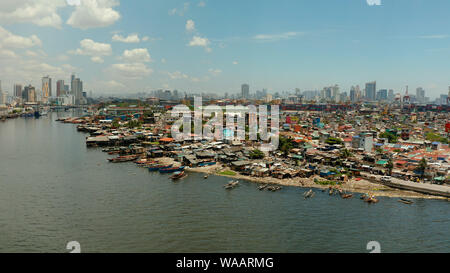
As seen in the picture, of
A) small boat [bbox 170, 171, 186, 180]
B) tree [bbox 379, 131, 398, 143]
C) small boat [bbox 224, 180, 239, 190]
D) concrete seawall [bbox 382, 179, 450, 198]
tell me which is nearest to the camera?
concrete seawall [bbox 382, 179, 450, 198]

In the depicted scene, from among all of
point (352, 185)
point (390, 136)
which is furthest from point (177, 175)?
point (390, 136)

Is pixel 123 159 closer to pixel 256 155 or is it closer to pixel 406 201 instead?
pixel 256 155

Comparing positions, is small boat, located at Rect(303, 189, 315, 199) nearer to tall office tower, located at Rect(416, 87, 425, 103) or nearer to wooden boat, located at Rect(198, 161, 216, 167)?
wooden boat, located at Rect(198, 161, 216, 167)

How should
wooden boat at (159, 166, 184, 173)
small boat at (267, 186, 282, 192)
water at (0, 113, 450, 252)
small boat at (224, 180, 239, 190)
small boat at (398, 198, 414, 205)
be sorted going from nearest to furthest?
water at (0, 113, 450, 252) → small boat at (398, 198, 414, 205) → small boat at (267, 186, 282, 192) → small boat at (224, 180, 239, 190) → wooden boat at (159, 166, 184, 173)

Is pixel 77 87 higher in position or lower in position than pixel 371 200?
higher

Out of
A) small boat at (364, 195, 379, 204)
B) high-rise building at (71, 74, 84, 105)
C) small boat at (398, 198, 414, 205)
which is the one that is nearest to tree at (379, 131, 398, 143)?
small boat at (398, 198, 414, 205)
